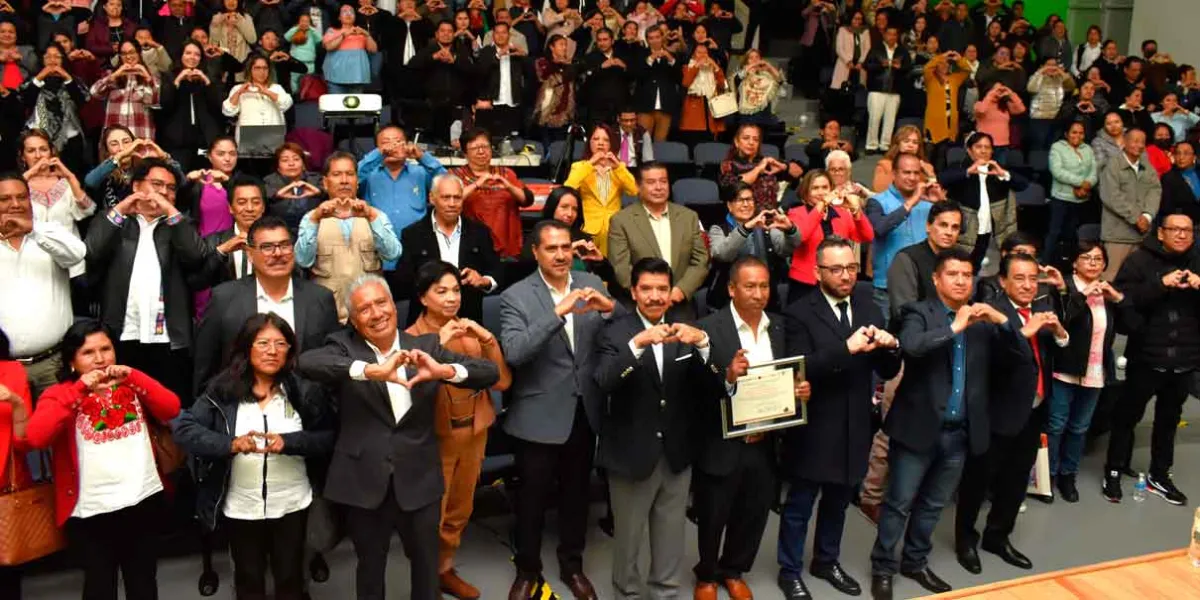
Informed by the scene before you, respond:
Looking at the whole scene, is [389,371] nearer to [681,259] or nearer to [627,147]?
[681,259]

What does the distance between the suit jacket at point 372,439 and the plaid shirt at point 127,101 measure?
167 inches

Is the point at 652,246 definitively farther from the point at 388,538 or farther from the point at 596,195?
the point at 388,538

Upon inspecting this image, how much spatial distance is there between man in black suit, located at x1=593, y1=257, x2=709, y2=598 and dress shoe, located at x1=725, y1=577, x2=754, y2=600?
1.31 ft

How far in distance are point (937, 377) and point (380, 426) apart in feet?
7.32

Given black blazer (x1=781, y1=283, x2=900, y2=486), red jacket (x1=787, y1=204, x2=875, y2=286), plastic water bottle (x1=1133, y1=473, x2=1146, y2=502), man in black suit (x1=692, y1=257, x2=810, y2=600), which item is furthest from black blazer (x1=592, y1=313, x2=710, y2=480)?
plastic water bottle (x1=1133, y1=473, x2=1146, y2=502)

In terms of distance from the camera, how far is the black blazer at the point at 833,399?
4.20 metres

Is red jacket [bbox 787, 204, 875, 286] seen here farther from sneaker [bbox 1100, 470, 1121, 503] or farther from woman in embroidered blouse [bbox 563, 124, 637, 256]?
sneaker [bbox 1100, 470, 1121, 503]

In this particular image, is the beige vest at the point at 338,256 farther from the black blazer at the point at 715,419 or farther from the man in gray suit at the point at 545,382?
the black blazer at the point at 715,419

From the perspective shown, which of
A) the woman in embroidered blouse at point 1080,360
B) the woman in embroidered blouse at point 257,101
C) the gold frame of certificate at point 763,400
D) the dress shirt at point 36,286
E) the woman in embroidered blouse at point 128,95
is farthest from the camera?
the woman in embroidered blouse at point 257,101

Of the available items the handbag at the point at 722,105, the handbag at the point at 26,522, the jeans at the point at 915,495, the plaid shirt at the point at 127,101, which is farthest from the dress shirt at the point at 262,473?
the handbag at the point at 722,105

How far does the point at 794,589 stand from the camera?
4.47 meters

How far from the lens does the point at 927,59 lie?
417 inches

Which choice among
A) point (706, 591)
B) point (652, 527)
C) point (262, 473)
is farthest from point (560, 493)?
point (262, 473)

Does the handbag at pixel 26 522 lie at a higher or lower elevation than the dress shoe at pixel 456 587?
higher
